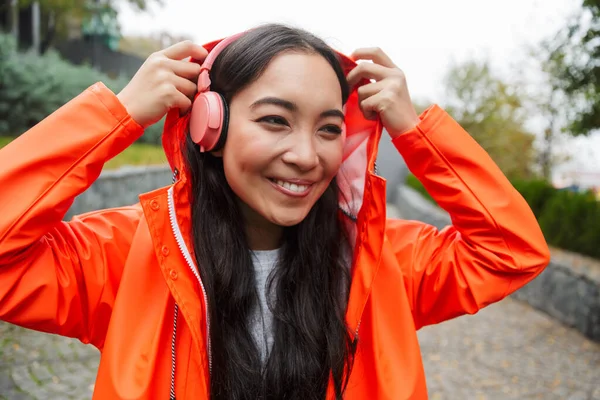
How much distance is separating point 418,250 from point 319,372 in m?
0.56

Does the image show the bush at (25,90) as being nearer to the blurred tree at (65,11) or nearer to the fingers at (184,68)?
the blurred tree at (65,11)

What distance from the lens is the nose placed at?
170cm

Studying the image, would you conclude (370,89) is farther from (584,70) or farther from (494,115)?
(494,115)

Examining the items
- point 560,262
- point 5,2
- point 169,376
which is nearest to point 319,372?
point 169,376

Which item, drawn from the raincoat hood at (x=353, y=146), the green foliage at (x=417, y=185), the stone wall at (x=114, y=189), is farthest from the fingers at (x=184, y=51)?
the green foliage at (x=417, y=185)

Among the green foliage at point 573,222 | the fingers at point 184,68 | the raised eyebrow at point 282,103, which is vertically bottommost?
the green foliage at point 573,222

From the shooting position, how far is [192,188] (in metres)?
1.92

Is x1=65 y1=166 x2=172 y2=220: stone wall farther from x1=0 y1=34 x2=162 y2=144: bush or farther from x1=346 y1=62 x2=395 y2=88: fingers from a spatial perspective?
x1=346 y1=62 x2=395 y2=88: fingers

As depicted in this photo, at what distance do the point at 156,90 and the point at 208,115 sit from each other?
179 millimetres

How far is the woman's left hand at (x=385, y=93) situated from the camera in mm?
1849

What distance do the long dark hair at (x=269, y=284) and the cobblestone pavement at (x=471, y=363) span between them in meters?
2.90

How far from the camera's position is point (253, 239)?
6.64 feet

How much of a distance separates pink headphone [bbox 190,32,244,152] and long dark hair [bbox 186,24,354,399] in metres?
0.06

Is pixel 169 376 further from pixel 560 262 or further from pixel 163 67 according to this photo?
pixel 560 262
